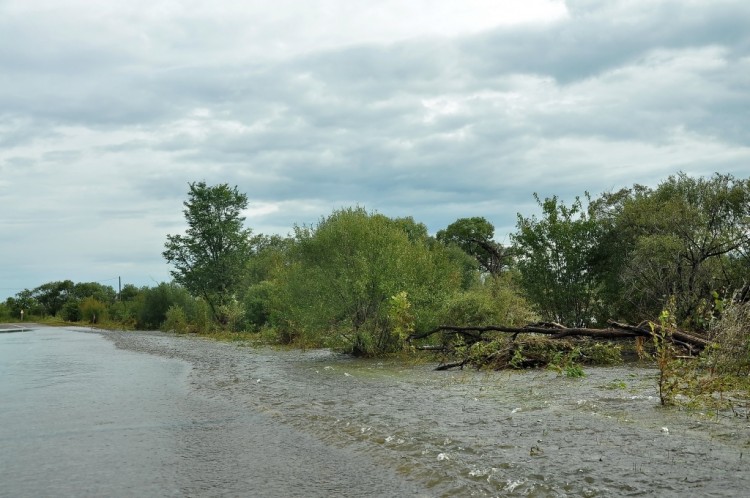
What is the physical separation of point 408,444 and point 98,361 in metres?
20.2

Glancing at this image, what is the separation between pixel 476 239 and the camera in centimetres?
7375

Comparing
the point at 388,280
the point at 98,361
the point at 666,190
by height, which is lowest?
the point at 98,361

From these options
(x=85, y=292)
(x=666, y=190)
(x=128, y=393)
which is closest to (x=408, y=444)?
(x=128, y=393)

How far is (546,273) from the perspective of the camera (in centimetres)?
2658

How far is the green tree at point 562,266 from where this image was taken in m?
26.1

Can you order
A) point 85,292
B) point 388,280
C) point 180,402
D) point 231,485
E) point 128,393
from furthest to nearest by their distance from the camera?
point 85,292 → point 388,280 → point 128,393 → point 180,402 → point 231,485

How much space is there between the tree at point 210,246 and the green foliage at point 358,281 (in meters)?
36.5

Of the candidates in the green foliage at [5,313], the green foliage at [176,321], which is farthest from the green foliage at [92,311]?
the green foliage at [176,321]

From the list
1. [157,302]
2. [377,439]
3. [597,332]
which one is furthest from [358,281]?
[157,302]

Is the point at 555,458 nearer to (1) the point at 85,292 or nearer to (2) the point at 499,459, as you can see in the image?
(2) the point at 499,459

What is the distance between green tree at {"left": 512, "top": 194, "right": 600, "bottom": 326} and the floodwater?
393 inches

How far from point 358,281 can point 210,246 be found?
41360 mm

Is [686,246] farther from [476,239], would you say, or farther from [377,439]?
[476,239]

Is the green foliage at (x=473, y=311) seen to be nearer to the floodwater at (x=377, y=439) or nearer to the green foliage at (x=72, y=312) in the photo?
the floodwater at (x=377, y=439)
